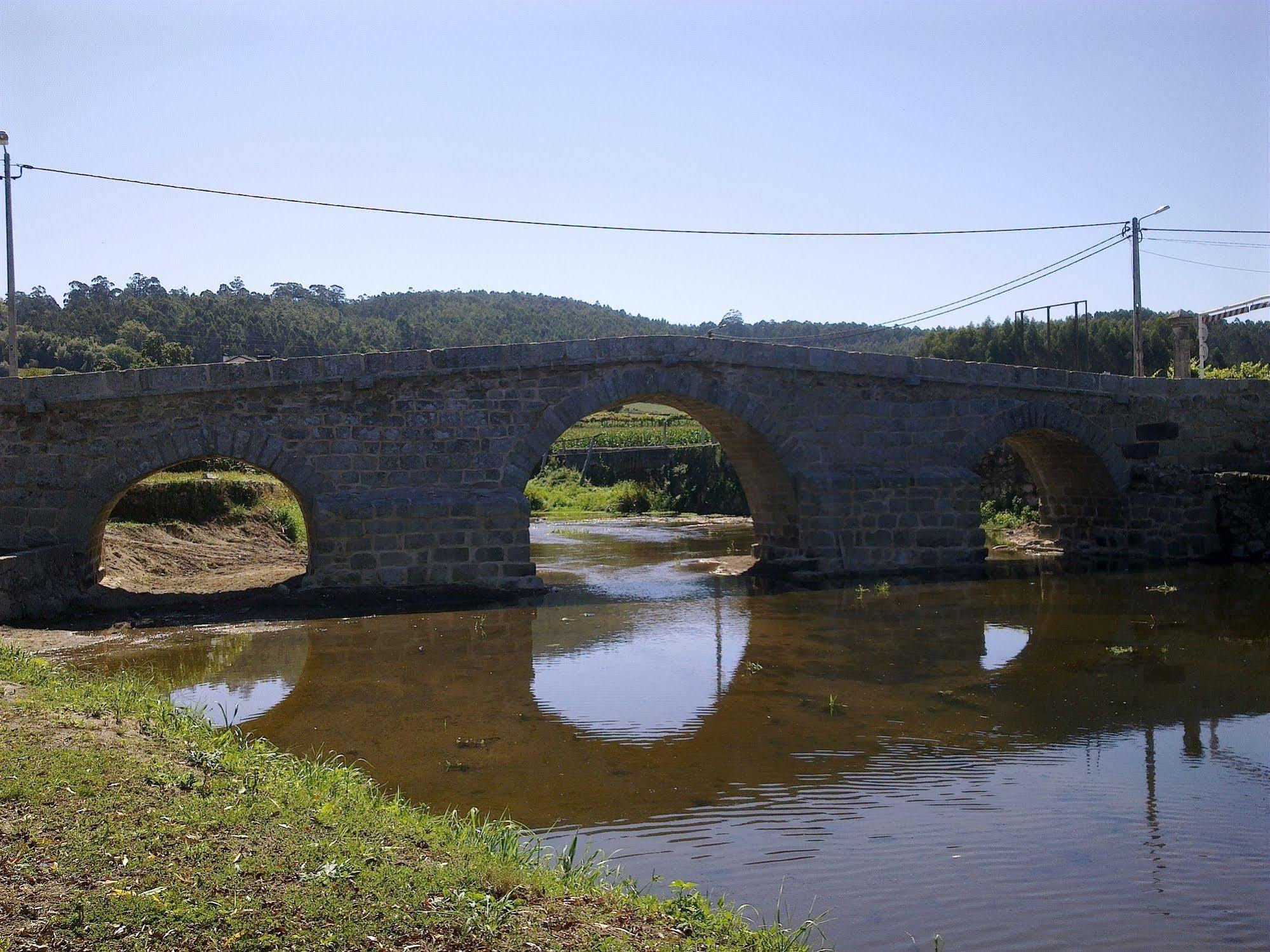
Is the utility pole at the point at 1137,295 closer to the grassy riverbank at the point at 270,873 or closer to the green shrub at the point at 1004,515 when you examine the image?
the green shrub at the point at 1004,515

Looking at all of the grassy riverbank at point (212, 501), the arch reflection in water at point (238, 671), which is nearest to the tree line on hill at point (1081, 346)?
the grassy riverbank at point (212, 501)

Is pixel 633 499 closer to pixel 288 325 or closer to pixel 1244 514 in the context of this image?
pixel 1244 514

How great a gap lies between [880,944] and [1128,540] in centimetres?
1501

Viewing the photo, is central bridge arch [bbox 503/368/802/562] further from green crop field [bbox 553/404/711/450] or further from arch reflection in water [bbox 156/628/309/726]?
green crop field [bbox 553/404/711/450]

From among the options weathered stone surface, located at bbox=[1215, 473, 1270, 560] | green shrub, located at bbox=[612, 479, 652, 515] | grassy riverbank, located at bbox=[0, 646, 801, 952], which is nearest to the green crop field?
green shrub, located at bbox=[612, 479, 652, 515]

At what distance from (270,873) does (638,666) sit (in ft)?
18.9

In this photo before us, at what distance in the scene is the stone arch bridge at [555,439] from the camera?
40.0 feet

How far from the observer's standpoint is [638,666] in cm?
927

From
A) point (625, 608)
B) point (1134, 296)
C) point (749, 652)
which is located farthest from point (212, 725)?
point (1134, 296)

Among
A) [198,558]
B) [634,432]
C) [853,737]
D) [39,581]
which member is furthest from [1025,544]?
[634,432]

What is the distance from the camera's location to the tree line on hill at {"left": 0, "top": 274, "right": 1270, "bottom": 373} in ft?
125

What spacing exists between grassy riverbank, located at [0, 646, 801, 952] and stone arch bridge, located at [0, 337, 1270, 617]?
728 cm

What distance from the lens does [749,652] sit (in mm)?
9719

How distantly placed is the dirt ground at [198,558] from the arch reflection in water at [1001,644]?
338 inches
